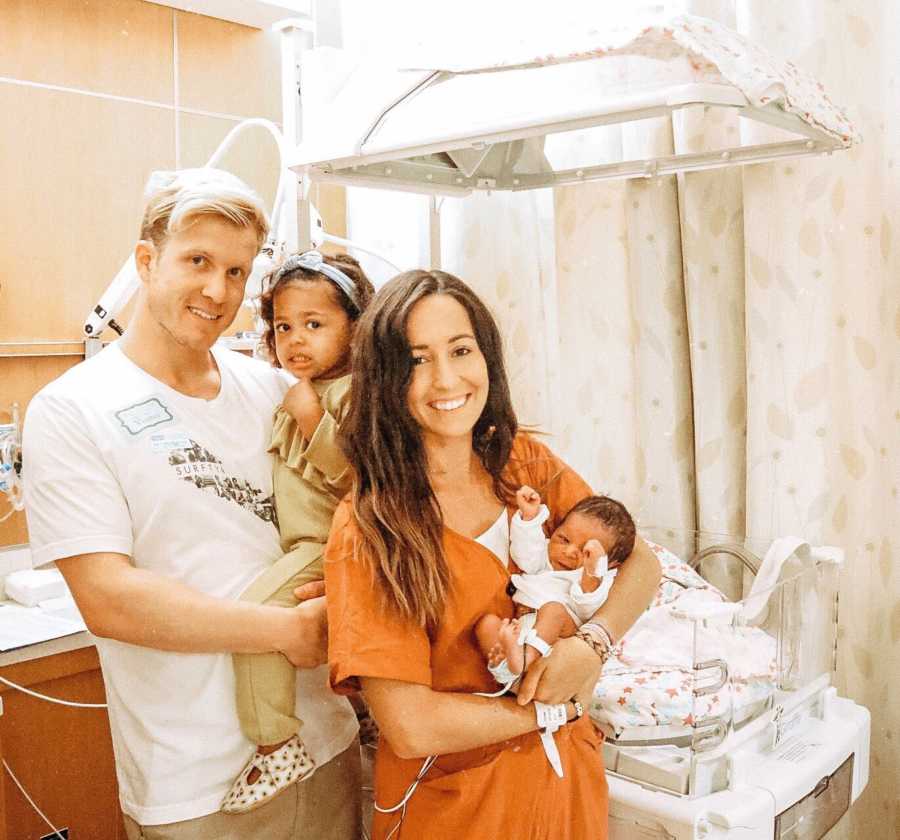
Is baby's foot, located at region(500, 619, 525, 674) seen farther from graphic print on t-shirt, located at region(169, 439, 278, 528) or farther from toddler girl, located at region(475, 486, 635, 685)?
graphic print on t-shirt, located at region(169, 439, 278, 528)

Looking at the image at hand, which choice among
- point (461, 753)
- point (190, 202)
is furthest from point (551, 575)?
point (190, 202)

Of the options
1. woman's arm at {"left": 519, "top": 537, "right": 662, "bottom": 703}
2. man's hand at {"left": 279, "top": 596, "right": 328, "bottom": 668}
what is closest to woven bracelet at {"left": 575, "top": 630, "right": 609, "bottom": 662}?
woman's arm at {"left": 519, "top": 537, "right": 662, "bottom": 703}

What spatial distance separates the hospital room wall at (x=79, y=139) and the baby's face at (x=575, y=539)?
1.60 m

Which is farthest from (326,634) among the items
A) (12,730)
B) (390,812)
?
(12,730)

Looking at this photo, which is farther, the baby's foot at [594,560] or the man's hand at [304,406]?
the man's hand at [304,406]

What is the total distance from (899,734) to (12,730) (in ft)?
5.98

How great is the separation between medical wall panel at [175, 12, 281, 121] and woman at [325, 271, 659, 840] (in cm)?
165

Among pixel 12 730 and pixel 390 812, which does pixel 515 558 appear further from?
pixel 12 730

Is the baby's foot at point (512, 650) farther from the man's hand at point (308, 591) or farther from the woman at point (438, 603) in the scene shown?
the man's hand at point (308, 591)

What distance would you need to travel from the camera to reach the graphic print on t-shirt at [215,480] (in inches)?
56.4

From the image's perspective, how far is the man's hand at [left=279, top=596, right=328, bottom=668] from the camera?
1.38 metres

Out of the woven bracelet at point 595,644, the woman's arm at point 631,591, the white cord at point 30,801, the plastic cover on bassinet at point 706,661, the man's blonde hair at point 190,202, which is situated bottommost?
the white cord at point 30,801

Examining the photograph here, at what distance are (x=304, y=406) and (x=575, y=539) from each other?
48 cm

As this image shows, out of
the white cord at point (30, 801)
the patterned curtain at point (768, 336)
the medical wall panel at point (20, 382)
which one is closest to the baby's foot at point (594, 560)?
the patterned curtain at point (768, 336)
